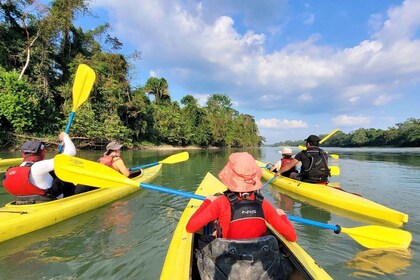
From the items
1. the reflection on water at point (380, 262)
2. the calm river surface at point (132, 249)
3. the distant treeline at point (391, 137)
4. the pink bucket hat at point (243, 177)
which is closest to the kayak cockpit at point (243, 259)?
the pink bucket hat at point (243, 177)

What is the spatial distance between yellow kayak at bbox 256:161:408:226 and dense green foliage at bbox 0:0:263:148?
18.8 meters

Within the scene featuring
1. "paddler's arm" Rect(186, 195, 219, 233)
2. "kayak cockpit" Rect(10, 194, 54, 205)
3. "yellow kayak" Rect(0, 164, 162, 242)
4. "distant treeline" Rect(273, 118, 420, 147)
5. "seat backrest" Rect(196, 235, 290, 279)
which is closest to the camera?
"seat backrest" Rect(196, 235, 290, 279)

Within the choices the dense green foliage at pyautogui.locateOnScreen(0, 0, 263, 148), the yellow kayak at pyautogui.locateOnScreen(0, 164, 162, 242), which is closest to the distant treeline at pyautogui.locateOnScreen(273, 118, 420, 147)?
the dense green foliage at pyautogui.locateOnScreen(0, 0, 263, 148)

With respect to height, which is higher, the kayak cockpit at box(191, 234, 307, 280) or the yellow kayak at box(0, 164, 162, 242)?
the kayak cockpit at box(191, 234, 307, 280)

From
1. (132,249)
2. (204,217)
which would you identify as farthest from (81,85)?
(204,217)

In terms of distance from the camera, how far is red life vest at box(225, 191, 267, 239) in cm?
220

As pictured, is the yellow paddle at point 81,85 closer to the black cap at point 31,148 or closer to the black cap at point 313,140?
the black cap at point 31,148

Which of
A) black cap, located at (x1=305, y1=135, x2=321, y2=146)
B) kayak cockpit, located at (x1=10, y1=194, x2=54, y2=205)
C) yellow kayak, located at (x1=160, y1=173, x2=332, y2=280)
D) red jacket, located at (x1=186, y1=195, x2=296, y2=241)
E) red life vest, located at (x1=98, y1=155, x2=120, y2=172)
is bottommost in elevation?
yellow kayak, located at (x1=160, y1=173, x2=332, y2=280)

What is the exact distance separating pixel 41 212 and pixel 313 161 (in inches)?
232

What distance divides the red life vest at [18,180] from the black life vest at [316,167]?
19.1 feet

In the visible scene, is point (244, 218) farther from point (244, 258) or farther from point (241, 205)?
point (244, 258)

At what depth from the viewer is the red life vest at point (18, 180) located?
4.06 meters

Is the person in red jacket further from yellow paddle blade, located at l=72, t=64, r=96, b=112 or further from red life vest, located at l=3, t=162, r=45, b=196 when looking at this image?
yellow paddle blade, located at l=72, t=64, r=96, b=112

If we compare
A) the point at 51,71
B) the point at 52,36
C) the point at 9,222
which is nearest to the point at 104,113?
the point at 51,71
